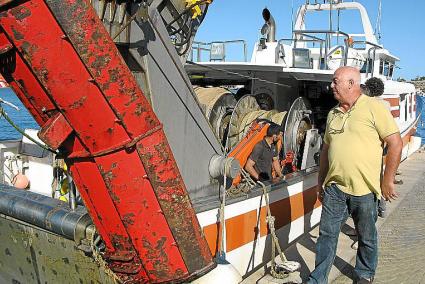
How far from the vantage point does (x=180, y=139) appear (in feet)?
15.4

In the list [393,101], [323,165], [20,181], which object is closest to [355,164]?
[323,165]

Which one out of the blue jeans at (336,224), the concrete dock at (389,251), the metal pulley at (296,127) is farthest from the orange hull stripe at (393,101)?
the blue jeans at (336,224)

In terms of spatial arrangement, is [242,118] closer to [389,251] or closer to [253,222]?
[253,222]

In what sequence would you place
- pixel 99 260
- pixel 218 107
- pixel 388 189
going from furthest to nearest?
pixel 218 107 → pixel 388 189 → pixel 99 260

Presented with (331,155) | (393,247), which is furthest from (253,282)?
(393,247)

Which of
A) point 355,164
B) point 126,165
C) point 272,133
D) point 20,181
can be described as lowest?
point 20,181

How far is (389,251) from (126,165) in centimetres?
401

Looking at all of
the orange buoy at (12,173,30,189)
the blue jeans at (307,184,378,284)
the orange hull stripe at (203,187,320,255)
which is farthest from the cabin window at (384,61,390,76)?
the orange buoy at (12,173,30,189)

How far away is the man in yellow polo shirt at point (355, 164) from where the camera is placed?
3.96 metres

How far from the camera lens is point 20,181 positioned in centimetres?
804

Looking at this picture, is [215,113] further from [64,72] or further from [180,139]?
[64,72]

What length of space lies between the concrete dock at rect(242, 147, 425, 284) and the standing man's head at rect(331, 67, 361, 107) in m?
1.90

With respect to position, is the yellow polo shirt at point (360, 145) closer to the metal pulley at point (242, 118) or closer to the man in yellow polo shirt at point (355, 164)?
the man in yellow polo shirt at point (355, 164)

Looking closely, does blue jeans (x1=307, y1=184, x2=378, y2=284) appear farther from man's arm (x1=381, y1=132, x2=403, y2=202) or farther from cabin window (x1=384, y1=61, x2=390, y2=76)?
cabin window (x1=384, y1=61, x2=390, y2=76)
